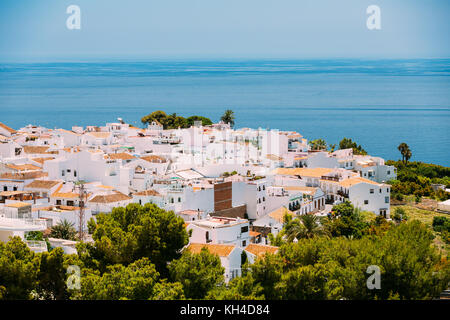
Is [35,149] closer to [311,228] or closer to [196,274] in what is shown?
[311,228]

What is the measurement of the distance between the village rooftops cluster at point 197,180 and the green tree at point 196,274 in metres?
4.14

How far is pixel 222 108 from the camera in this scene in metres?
86.4

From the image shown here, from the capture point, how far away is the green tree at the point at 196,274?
42.0 feet

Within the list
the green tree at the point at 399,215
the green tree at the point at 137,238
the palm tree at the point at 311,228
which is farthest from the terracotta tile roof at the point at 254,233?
the green tree at the point at 399,215

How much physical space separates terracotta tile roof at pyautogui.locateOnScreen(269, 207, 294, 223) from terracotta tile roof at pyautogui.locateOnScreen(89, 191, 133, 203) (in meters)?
4.52

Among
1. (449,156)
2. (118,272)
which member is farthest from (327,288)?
(449,156)

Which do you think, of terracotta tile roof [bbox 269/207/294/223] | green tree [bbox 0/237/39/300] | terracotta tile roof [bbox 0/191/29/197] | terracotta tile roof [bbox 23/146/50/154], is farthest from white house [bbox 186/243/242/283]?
terracotta tile roof [bbox 23/146/50/154]

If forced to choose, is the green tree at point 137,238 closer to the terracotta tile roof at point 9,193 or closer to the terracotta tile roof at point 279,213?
the terracotta tile roof at point 279,213

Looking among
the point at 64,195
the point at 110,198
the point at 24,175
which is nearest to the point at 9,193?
the point at 64,195

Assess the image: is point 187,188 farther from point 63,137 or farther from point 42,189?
point 63,137

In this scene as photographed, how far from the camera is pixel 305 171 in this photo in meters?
28.4

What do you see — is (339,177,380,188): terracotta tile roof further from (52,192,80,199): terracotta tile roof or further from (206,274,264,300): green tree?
(206,274,264,300): green tree

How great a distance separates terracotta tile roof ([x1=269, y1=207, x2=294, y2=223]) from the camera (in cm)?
2177

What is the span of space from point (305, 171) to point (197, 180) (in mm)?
5928
